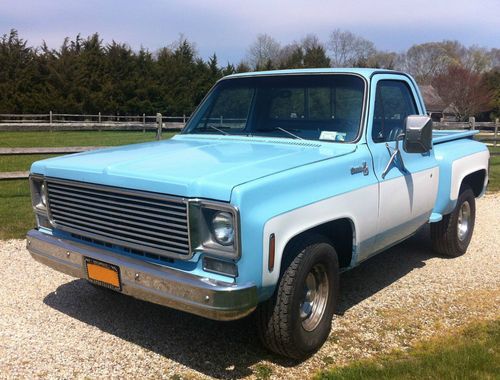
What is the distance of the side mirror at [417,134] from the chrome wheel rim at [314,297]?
1.30 meters

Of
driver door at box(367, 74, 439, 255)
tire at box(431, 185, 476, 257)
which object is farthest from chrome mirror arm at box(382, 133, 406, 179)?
tire at box(431, 185, 476, 257)

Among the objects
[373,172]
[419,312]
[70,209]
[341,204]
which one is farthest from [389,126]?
[70,209]

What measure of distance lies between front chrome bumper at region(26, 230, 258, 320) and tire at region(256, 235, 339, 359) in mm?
364

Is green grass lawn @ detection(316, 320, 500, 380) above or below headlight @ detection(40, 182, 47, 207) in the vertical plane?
below

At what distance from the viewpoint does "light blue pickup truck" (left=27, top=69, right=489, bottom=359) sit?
3139 millimetres

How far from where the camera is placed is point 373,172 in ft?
13.9

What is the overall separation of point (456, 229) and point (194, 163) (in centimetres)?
379

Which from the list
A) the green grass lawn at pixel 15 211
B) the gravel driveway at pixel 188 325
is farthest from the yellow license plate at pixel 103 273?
the green grass lawn at pixel 15 211

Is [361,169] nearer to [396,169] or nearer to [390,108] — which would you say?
[396,169]

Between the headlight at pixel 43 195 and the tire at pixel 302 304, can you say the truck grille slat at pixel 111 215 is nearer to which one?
the headlight at pixel 43 195

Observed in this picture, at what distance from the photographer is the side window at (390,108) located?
457 cm

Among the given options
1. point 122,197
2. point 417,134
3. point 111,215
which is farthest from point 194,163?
point 417,134

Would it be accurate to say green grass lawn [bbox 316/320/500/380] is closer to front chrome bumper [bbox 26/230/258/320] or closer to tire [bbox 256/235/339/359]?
tire [bbox 256/235/339/359]

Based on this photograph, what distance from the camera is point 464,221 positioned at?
6.53m
